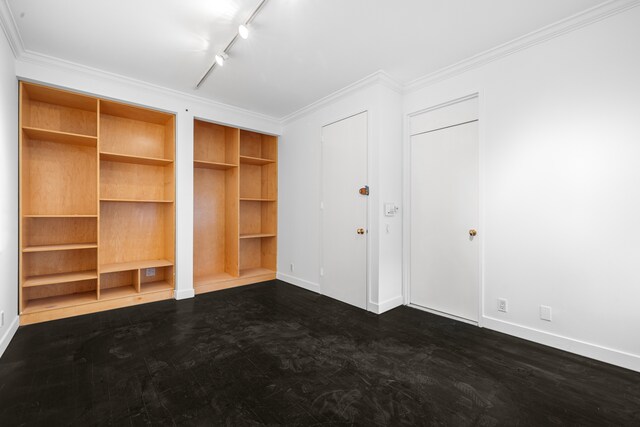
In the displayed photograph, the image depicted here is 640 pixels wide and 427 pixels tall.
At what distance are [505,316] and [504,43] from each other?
2.65 meters

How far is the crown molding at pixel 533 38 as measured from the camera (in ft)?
7.50

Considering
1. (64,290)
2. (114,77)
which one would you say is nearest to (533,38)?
(114,77)

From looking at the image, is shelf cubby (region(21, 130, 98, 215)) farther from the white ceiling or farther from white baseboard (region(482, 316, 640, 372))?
white baseboard (region(482, 316, 640, 372))

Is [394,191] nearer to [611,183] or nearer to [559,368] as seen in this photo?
[611,183]

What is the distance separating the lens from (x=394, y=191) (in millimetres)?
3678

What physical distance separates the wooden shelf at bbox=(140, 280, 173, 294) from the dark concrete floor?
2.13 feet

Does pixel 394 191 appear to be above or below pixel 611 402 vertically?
above

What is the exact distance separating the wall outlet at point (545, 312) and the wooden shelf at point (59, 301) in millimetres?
4749

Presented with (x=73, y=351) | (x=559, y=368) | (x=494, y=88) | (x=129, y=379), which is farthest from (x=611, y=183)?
(x=73, y=351)

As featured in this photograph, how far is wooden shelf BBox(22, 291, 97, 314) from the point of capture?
317 cm

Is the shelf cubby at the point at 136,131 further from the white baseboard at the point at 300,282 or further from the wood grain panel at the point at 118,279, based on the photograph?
the white baseboard at the point at 300,282

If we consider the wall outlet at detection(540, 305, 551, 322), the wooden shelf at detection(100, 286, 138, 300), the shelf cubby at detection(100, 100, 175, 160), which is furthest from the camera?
the shelf cubby at detection(100, 100, 175, 160)

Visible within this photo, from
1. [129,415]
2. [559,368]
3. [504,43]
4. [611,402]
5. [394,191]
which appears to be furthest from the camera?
[394,191]

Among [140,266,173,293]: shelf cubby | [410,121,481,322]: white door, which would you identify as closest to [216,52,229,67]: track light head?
[410,121,481,322]: white door
